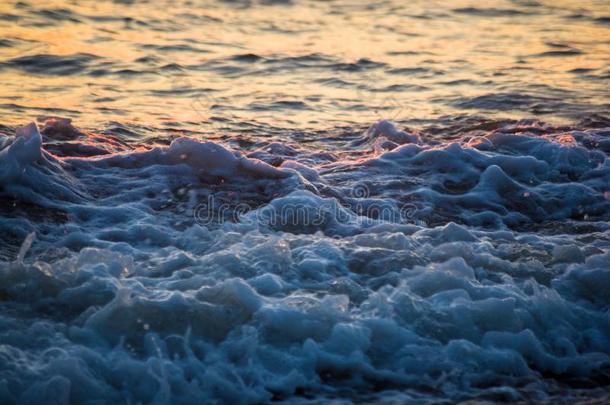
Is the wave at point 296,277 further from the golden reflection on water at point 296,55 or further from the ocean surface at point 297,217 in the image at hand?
the golden reflection on water at point 296,55

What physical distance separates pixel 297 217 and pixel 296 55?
17.0 feet

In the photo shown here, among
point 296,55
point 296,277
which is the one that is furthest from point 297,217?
point 296,55

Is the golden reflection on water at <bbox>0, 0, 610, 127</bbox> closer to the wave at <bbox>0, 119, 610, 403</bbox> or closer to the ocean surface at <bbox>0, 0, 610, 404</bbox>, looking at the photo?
the ocean surface at <bbox>0, 0, 610, 404</bbox>

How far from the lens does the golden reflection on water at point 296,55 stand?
8352 mm

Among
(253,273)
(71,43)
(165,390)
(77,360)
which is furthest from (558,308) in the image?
(71,43)

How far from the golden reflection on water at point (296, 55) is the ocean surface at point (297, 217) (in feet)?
0.16

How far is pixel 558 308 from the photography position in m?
4.13

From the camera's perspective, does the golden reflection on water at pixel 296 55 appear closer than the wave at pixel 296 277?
No

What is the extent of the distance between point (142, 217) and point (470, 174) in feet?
8.45

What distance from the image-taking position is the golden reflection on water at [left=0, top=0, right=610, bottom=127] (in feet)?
27.4

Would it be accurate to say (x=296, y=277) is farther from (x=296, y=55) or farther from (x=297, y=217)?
(x=296, y=55)

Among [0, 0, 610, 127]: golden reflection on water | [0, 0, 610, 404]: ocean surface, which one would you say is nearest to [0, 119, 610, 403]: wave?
[0, 0, 610, 404]: ocean surface

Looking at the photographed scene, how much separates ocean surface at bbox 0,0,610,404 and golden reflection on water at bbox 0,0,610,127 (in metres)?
0.05

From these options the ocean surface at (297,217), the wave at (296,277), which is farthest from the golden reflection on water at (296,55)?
the wave at (296,277)
